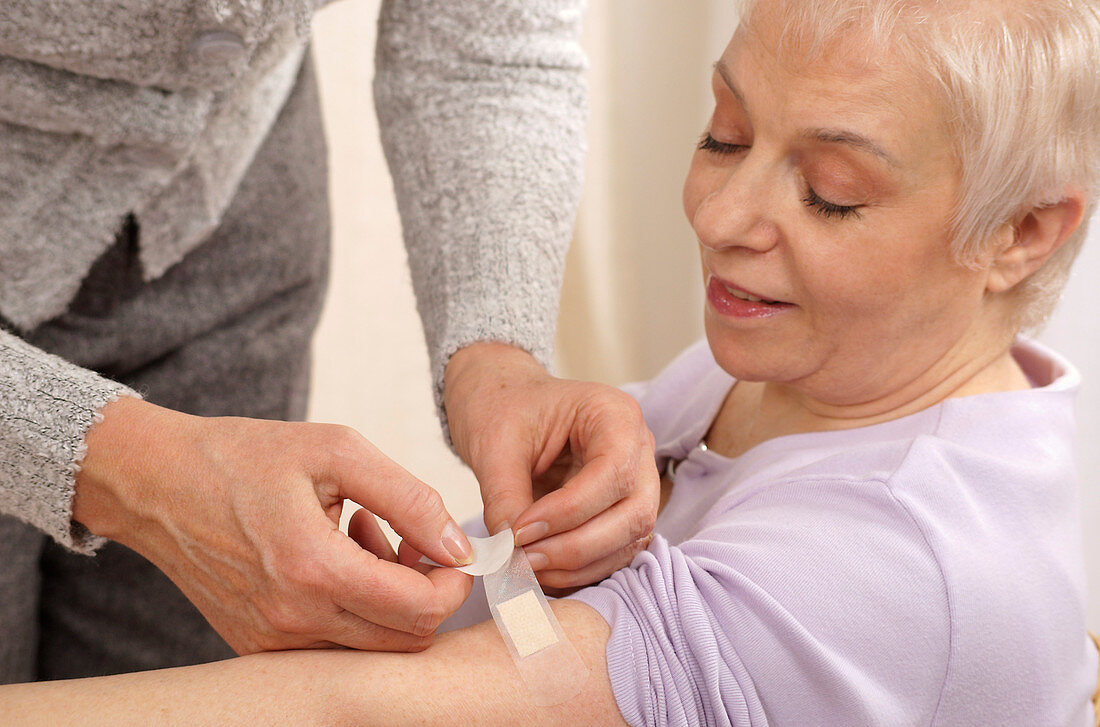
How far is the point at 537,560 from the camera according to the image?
88 cm

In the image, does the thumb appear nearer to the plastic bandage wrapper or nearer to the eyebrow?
the plastic bandage wrapper

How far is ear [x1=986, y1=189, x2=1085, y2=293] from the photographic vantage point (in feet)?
3.19

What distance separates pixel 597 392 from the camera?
958mm

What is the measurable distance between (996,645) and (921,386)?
30 centimetres

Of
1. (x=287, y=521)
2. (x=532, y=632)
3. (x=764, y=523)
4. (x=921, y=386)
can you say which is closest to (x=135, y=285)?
(x=287, y=521)

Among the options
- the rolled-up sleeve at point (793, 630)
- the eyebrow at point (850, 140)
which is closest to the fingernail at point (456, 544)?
the rolled-up sleeve at point (793, 630)

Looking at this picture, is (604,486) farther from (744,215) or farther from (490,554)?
(744,215)

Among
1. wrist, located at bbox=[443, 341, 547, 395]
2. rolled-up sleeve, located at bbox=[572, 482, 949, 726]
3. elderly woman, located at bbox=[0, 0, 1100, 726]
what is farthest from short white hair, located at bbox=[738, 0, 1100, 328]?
wrist, located at bbox=[443, 341, 547, 395]

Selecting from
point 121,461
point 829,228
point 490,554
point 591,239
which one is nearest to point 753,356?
point 829,228

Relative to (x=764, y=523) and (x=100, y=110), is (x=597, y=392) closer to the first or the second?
(x=764, y=523)

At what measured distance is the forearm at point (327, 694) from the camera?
0.76 m

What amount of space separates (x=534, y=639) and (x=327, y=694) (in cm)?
17

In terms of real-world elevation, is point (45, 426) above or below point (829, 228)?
below

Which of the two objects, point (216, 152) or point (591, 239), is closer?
point (216, 152)
